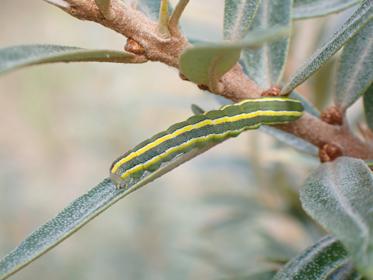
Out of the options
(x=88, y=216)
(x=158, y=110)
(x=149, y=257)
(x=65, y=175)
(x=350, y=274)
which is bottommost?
(x=350, y=274)

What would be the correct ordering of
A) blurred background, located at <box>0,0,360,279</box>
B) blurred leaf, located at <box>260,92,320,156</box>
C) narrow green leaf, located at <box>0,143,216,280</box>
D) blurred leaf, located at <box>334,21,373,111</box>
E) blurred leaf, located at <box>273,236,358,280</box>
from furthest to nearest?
blurred background, located at <box>0,0,360,279</box>
blurred leaf, located at <box>260,92,320,156</box>
blurred leaf, located at <box>334,21,373,111</box>
blurred leaf, located at <box>273,236,358,280</box>
narrow green leaf, located at <box>0,143,216,280</box>

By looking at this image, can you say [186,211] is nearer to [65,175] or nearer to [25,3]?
[65,175]

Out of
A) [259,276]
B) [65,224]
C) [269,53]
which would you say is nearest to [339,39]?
[269,53]

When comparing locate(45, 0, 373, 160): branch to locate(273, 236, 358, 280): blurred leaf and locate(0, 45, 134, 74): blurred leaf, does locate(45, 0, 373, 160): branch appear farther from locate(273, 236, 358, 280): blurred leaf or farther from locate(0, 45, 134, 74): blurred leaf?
locate(273, 236, 358, 280): blurred leaf

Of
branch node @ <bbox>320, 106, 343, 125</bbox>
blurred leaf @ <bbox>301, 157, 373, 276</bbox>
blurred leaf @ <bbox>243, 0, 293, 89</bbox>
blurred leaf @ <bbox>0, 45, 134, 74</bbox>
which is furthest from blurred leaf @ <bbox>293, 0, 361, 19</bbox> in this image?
blurred leaf @ <bbox>0, 45, 134, 74</bbox>

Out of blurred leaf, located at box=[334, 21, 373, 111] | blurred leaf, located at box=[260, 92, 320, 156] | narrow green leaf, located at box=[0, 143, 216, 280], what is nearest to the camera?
narrow green leaf, located at box=[0, 143, 216, 280]

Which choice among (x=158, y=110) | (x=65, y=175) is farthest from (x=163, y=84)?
(x=65, y=175)

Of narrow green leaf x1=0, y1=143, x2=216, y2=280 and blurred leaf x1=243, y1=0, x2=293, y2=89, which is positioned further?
blurred leaf x1=243, y1=0, x2=293, y2=89

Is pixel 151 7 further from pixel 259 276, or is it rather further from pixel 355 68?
pixel 259 276
